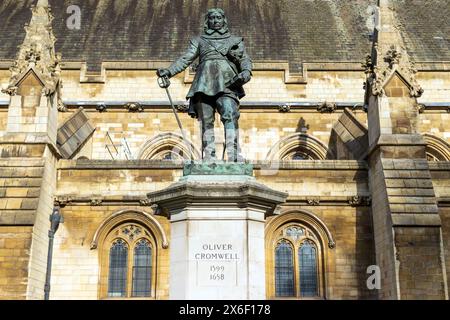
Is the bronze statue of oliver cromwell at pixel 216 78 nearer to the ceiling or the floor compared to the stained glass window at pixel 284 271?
nearer to the ceiling

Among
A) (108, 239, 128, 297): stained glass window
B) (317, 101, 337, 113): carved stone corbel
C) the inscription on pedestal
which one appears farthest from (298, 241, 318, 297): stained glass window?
the inscription on pedestal

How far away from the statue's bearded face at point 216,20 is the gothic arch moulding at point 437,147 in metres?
13.8

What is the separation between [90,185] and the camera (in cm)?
1600

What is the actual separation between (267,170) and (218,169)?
7.83 meters

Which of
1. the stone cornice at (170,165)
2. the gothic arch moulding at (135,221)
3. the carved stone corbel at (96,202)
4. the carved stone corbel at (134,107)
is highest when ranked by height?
the carved stone corbel at (134,107)

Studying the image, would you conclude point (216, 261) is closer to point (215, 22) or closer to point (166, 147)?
point (215, 22)

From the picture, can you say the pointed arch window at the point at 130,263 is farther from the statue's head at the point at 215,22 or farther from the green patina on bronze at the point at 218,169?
the statue's head at the point at 215,22

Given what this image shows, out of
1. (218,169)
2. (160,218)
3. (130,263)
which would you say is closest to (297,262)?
(160,218)

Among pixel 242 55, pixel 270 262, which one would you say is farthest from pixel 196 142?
pixel 242 55

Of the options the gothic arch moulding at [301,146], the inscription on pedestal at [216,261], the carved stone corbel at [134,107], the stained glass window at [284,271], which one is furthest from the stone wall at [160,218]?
the inscription on pedestal at [216,261]

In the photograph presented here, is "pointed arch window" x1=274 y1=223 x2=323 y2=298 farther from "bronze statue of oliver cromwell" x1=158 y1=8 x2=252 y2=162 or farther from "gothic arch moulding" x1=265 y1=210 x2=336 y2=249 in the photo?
"bronze statue of oliver cromwell" x1=158 y1=8 x2=252 y2=162

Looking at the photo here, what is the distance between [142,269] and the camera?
52.0ft

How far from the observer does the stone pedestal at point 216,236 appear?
8070 mm
